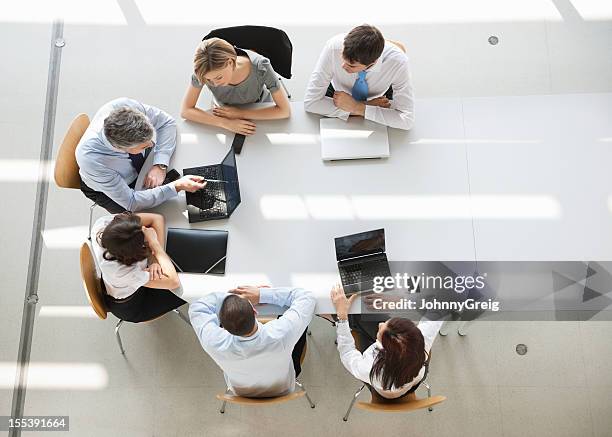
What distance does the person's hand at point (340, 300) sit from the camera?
95.1 inches

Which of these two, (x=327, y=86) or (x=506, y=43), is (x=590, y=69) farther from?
(x=327, y=86)

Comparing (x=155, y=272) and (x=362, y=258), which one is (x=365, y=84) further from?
(x=155, y=272)

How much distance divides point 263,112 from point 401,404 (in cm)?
147

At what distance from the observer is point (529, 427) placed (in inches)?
120

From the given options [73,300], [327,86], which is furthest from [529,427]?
[73,300]

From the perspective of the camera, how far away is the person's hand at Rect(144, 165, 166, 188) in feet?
8.71

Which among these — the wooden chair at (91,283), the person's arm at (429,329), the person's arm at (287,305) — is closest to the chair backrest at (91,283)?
the wooden chair at (91,283)

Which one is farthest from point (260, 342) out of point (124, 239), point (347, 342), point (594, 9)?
point (594, 9)

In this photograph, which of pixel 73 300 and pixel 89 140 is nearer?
pixel 89 140

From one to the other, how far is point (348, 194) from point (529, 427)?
1.64 metres

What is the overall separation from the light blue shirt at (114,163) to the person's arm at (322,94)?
68 centimetres

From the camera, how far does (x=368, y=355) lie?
8.13ft

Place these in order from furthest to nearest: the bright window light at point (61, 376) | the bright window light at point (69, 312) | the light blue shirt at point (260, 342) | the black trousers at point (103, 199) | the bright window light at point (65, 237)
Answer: the bright window light at point (65, 237)
the bright window light at point (69, 312)
the bright window light at point (61, 376)
the black trousers at point (103, 199)
the light blue shirt at point (260, 342)

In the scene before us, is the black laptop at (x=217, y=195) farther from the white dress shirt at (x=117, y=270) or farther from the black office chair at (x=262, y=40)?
the black office chair at (x=262, y=40)
